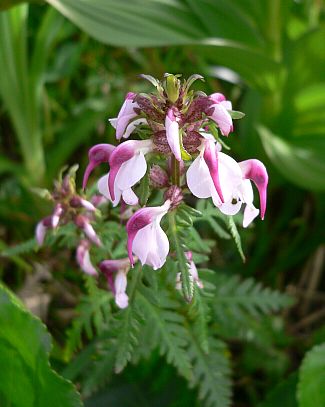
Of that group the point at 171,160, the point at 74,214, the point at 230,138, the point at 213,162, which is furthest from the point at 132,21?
the point at 213,162

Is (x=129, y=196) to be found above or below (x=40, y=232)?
above

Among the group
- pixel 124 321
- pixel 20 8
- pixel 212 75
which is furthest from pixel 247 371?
pixel 20 8

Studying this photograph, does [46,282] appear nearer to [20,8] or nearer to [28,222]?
[28,222]

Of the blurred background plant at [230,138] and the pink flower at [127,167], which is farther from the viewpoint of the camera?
the blurred background plant at [230,138]

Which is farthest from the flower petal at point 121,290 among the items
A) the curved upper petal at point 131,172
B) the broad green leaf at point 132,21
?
the broad green leaf at point 132,21

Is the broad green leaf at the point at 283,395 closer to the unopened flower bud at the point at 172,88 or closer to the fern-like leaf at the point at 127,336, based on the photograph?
the fern-like leaf at the point at 127,336

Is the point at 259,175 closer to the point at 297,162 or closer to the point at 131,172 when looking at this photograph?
the point at 131,172
